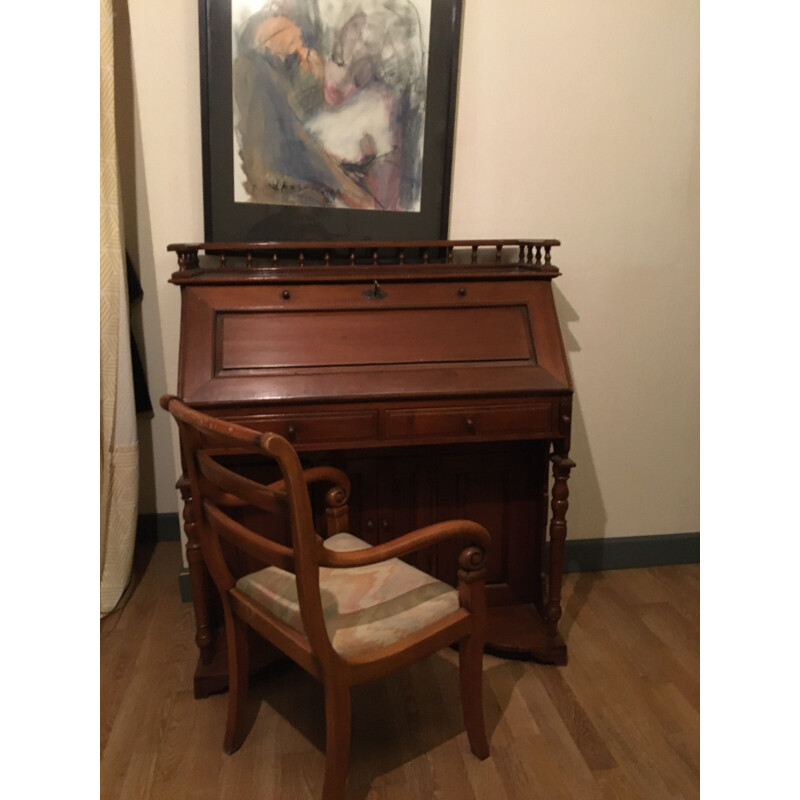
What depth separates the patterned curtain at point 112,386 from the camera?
→ 209cm

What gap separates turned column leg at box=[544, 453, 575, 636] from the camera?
2.02 m

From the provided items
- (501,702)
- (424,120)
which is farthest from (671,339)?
(501,702)

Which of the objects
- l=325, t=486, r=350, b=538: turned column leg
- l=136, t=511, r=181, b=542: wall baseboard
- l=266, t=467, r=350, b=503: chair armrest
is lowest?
l=136, t=511, r=181, b=542: wall baseboard

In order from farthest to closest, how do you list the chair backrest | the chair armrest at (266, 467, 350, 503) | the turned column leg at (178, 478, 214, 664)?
the turned column leg at (178, 478, 214, 664) < the chair armrest at (266, 467, 350, 503) < the chair backrest

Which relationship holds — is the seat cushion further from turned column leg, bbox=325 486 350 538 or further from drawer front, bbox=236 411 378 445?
drawer front, bbox=236 411 378 445

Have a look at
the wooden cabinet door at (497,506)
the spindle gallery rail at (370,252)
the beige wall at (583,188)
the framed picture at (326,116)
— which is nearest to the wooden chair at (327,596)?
the wooden cabinet door at (497,506)

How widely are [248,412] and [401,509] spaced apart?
0.62 metres

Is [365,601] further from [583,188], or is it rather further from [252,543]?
[583,188]

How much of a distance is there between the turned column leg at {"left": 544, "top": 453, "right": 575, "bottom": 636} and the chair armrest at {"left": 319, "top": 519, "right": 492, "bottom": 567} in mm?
484

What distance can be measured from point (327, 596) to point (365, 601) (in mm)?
87

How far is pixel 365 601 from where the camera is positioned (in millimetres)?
1603

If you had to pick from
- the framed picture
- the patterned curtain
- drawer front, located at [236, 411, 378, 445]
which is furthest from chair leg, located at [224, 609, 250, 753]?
the framed picture

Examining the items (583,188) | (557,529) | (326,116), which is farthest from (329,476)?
(583,188)

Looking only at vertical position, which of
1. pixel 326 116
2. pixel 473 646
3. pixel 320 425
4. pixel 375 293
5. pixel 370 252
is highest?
pixel 326 116
